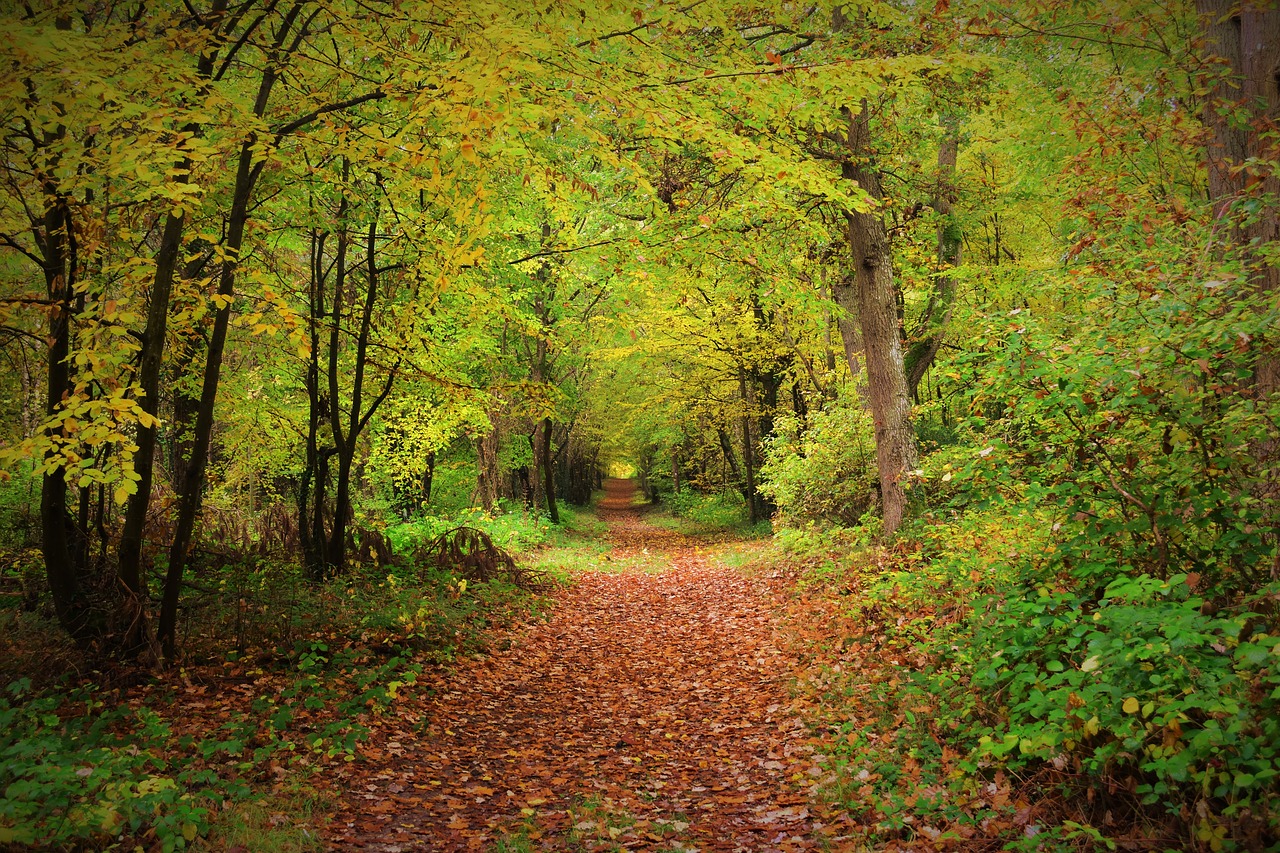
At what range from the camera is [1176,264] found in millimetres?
4672

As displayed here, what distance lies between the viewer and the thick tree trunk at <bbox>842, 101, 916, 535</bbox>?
10.2 m

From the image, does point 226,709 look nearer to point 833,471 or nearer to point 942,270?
point 833,471

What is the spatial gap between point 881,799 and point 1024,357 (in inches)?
116

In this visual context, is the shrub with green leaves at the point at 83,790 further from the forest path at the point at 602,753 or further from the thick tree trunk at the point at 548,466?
Answer: the thick tree trunk at the point at 548,466

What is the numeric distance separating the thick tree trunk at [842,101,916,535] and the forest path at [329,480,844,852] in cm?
285

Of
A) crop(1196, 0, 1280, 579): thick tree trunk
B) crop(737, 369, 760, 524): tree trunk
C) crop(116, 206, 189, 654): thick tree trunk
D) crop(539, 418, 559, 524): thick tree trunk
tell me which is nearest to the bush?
crop(1196, 0, 1280, 579): thick tree trunk

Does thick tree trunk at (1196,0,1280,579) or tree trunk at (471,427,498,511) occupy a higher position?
thick tree trunk at (1196,0,1280,579)

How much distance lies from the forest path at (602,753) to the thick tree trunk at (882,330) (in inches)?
112

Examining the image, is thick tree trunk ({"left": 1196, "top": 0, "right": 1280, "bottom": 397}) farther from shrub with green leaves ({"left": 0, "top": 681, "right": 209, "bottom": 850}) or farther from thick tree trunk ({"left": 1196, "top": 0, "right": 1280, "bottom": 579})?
shrub with green leaves ({"left": 0, "top": 681, "right": 209, "bottom": 850})

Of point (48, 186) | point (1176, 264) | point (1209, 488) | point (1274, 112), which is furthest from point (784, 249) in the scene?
point (48, 186)

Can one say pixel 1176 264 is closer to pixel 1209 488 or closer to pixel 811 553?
pixel 1209 488

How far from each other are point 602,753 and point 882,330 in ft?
23.4

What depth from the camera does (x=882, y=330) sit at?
1033 centimetres

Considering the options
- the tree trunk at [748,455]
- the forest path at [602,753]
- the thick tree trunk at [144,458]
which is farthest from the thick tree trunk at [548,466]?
the thick tree trunk at [144,458]
